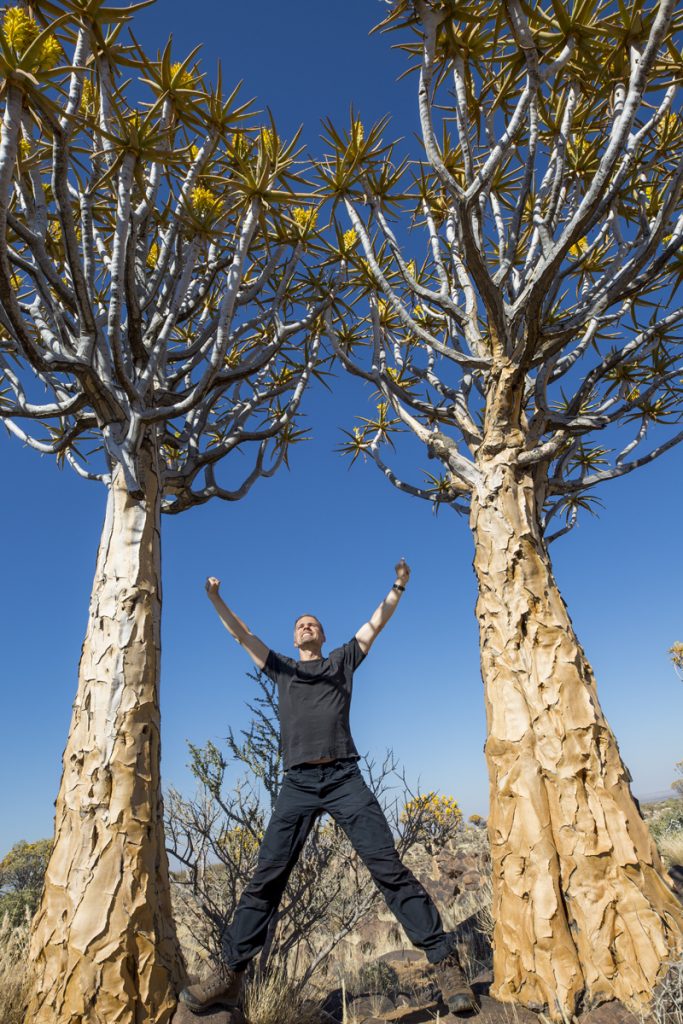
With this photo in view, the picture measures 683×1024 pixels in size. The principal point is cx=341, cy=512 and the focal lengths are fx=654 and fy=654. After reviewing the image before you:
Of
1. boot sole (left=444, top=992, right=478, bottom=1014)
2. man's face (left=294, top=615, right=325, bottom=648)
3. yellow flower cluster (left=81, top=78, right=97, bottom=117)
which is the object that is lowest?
boot sole (left=444, top=992, right=478, bottom=1014)

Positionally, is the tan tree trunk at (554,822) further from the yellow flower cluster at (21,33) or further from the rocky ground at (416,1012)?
the yellow flower cluster at (21,33)

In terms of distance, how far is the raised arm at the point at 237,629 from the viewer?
12.9ft

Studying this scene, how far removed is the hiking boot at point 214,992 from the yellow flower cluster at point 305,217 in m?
5.21

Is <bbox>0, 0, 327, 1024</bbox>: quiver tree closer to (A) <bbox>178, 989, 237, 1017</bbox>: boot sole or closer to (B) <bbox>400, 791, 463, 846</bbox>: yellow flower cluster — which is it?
(A) <bbox>178, 989, 237, 1017</bbox>: boot sole

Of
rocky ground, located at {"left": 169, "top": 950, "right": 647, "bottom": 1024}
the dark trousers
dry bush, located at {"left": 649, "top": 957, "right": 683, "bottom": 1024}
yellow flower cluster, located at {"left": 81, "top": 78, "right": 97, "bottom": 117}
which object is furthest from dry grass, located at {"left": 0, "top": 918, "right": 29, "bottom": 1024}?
yellow flower cluster, located at {"left": 81, "top": 78, "right": 97, "bottom": 117}

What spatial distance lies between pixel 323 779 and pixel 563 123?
174 inches

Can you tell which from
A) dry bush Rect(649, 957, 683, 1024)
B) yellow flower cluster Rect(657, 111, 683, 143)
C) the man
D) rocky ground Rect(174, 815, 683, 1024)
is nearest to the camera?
dry bush Rect(649, 957, 683, 1024)

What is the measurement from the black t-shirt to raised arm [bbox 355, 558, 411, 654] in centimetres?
6

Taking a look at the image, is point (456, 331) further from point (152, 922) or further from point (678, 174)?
point (152, 922)

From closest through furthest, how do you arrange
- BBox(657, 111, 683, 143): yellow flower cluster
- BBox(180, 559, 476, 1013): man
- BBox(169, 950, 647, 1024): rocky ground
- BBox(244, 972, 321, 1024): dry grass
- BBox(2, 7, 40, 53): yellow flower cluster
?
1. BBox(169, 950, 647, 1024): rocky ground
2. BBox(180, 559, 476, 1013): man
3. BBox(2, 7, 40, 53): yellow flower cluster
4. BBox(244, 972, 321, 1024): dry grass
5. BBox(657, 111, 683, 143): yellow flower cluster

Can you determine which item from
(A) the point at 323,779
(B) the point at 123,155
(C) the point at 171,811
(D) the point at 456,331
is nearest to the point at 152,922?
(A) the point at 323,779

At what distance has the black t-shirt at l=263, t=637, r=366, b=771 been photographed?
138 inches

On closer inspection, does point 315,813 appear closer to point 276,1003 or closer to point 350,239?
point 276,1003

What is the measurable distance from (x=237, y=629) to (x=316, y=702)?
0.70 metres
